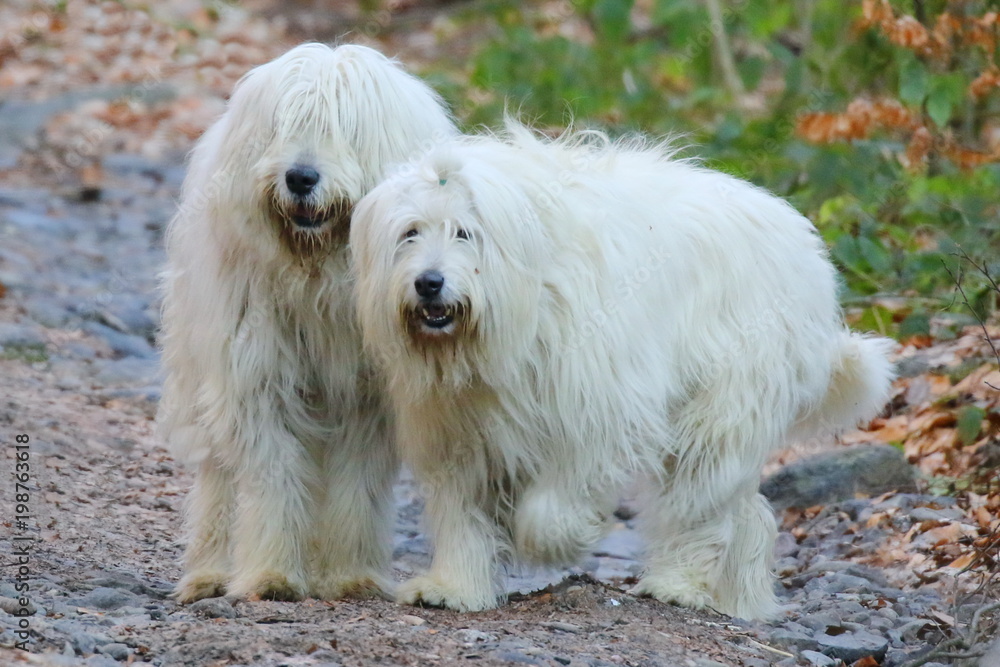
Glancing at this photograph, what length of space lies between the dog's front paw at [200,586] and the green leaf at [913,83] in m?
5.21

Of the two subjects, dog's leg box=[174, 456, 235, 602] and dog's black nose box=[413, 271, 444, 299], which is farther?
dog's leg box=[174, 456, 235, 602]

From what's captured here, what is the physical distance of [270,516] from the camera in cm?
512

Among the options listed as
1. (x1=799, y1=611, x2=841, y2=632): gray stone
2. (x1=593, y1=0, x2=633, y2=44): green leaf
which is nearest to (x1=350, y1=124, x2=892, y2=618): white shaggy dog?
(x1=799, y1=611, x2=841, y2=632): gray stone

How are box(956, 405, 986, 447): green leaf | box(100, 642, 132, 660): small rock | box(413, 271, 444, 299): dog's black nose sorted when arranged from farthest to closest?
box(956, 405, 986, 447): green leaf, box(413, 271, 444, 299): dog's black nose, box(100, 642, 132, 660): small rock

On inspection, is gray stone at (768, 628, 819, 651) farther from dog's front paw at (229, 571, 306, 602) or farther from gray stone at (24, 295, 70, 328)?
gray stone at (24, 295, 70, 328)

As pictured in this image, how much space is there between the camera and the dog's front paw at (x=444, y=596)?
4.94 m

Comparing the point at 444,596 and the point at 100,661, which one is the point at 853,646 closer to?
the point at 444,596

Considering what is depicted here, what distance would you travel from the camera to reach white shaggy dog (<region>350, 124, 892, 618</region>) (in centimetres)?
462

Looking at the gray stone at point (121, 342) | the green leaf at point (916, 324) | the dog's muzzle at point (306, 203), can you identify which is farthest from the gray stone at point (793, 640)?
the gray stone at point (121, 342)

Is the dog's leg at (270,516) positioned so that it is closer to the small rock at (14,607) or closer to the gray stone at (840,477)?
the small rock at (14,607)

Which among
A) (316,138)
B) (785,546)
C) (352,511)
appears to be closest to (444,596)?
(352,511)

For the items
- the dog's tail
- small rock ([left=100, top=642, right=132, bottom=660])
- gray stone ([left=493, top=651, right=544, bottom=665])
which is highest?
the dog's tail

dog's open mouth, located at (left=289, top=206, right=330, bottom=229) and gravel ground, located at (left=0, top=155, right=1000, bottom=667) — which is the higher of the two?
dog's open mouth, located at (left=289, top=206, right=330, bottom=229)

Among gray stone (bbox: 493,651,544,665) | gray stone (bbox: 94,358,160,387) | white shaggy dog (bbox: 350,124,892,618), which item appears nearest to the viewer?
gray stone (bbox: 493,651,544,665)
